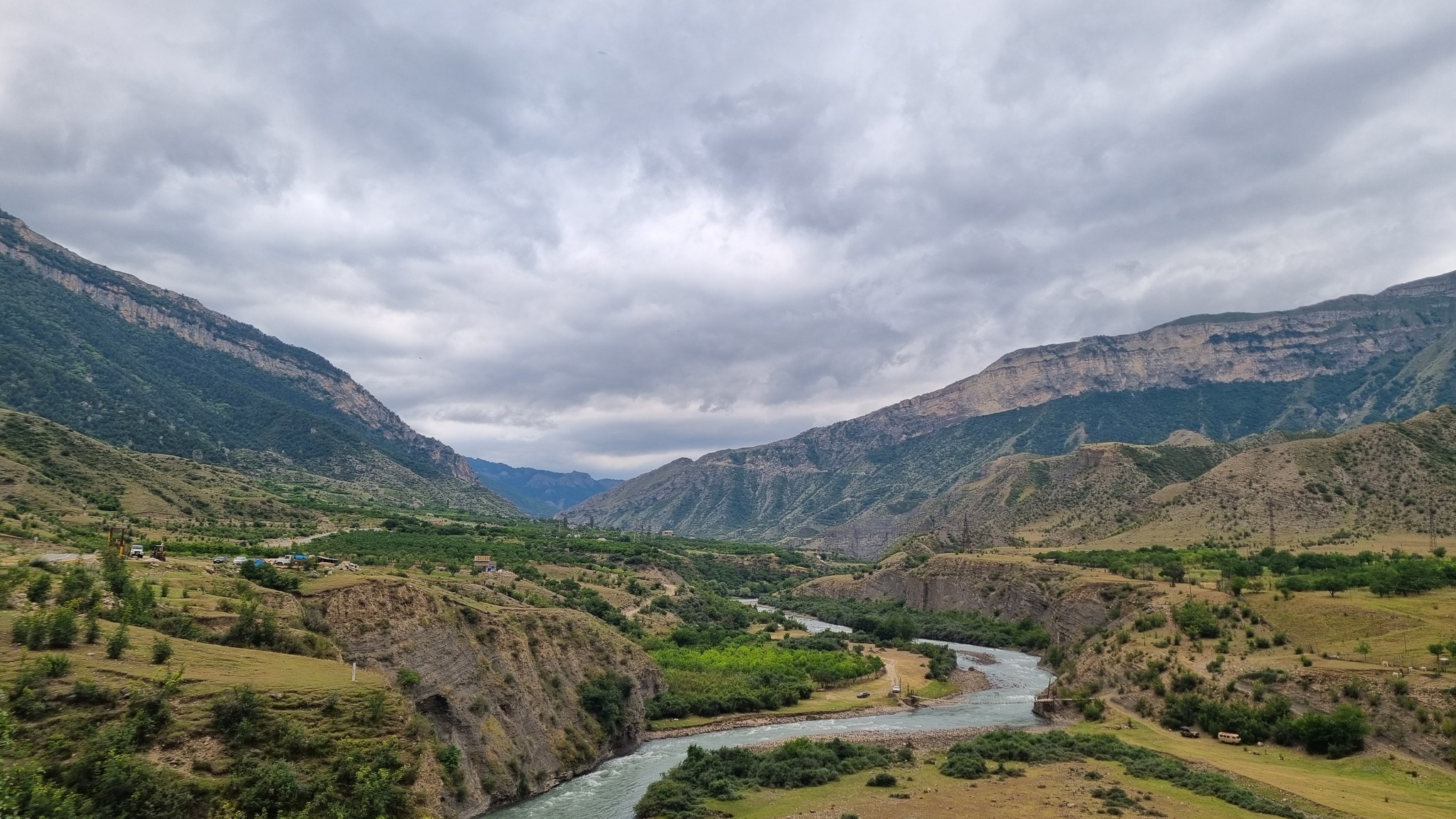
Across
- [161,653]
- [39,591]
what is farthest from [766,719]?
[39,591]

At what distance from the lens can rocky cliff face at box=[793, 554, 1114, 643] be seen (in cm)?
9556

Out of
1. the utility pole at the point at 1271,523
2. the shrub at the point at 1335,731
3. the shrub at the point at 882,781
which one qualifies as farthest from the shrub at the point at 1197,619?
the shrub at the point at 882,781

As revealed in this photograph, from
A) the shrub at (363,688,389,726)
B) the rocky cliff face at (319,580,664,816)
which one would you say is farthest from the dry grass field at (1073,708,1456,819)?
the shrub at (363,688,389,726)

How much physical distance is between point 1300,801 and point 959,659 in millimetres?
64170

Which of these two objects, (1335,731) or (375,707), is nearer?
(375,707)

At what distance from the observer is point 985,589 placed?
5079 inches

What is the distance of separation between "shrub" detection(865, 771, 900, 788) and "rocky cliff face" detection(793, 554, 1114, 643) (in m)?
52.9

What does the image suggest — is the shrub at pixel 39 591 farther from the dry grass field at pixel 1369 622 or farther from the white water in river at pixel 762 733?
the dry grass field at pixel 1369 622

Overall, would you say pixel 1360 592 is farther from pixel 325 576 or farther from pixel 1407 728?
pixel 325 576

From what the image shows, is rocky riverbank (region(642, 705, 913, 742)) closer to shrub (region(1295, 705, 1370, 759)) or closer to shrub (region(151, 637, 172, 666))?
shrub (region(1295, 705, 1370, 759))

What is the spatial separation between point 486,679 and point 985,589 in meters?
102

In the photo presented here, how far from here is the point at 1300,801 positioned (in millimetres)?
39844

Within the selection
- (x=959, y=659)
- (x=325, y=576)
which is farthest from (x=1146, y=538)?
(x=325, y=576)

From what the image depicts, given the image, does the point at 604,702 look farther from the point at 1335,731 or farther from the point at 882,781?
the point at 1335,731
